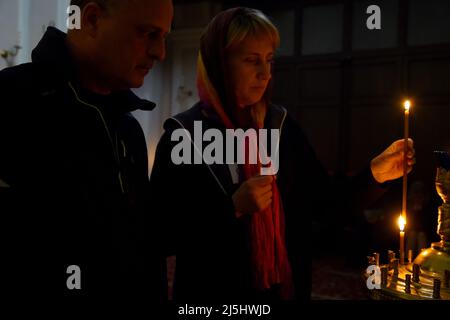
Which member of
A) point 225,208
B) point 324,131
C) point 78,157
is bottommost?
point 225,208

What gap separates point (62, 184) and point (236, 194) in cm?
36

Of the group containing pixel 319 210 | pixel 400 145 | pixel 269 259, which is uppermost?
pixel 400 145

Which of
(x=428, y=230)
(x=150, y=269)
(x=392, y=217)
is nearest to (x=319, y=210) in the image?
(x=150, y=269)

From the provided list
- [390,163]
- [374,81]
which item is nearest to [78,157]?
[390,163]

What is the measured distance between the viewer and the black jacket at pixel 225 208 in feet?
3.36

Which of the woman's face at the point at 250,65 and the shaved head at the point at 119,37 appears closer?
the shaved head at the point at 119,37

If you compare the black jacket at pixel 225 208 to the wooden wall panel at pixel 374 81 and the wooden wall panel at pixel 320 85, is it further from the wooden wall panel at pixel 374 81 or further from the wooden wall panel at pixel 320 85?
the wooden wall panel at pixel 320 85

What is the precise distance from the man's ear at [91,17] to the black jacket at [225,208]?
1.20 ft

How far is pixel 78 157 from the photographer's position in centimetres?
77

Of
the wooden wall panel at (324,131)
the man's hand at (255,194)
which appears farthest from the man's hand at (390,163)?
the wooden wall panel at (324,131)

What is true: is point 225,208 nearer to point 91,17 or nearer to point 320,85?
point 91,17

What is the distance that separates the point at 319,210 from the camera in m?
1.19

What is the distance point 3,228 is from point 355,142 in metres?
4.33
